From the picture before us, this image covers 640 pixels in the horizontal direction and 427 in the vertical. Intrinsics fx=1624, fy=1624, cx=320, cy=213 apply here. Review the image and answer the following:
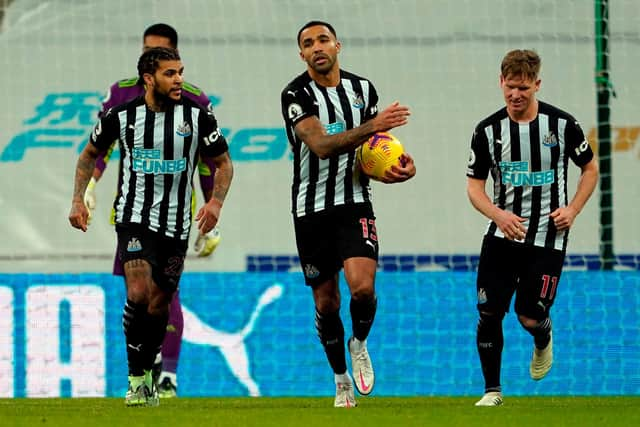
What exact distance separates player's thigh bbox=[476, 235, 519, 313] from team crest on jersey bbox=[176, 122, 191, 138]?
1.67 meters

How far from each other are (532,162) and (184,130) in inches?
72.4

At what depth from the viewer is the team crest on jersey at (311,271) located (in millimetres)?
8484

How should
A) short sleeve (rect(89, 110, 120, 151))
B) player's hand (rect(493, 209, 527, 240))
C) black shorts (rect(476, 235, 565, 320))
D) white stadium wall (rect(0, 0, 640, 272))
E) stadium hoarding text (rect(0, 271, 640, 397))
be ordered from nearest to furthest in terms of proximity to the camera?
player's hand (rect(493, 209, 527, 240)) → black shorts (rect(476, 235, 565, 320)) → short sleeve (rect(89, 110, 120, 151)) → stadium hoarding text (rect(0, 271, 640, 397)) → white stadium wall (rect(0, 0, 640, 272))

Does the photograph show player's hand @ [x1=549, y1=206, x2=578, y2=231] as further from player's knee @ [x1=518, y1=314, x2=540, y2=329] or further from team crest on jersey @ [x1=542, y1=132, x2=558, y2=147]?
player's knee @ [x1=518, y1=314, x2=540, y2=329]

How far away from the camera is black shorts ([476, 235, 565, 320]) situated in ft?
27.6

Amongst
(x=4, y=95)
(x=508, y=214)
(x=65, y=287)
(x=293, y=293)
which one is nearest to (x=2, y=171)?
(x=4, y=95)

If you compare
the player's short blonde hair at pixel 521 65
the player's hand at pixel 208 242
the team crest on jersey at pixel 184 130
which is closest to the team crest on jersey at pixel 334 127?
the team crest on jersey at pixel 184 130

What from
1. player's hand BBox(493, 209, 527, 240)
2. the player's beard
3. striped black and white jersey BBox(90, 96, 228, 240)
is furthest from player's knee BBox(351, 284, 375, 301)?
the player's beard

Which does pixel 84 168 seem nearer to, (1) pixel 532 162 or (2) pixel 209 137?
(2) pixel 209 137

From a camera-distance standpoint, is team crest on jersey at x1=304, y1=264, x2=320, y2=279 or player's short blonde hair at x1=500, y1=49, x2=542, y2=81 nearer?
player's short blonde hair at x1=500, y1=49, x2=542, y2=81

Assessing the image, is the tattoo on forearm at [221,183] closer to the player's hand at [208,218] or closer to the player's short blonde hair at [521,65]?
the player's hand at [208,218]

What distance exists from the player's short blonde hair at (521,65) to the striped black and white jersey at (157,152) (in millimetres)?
1582

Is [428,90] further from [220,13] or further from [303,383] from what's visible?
[303,383]

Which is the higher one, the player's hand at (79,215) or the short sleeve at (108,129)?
the short sleeve at (108,129)
